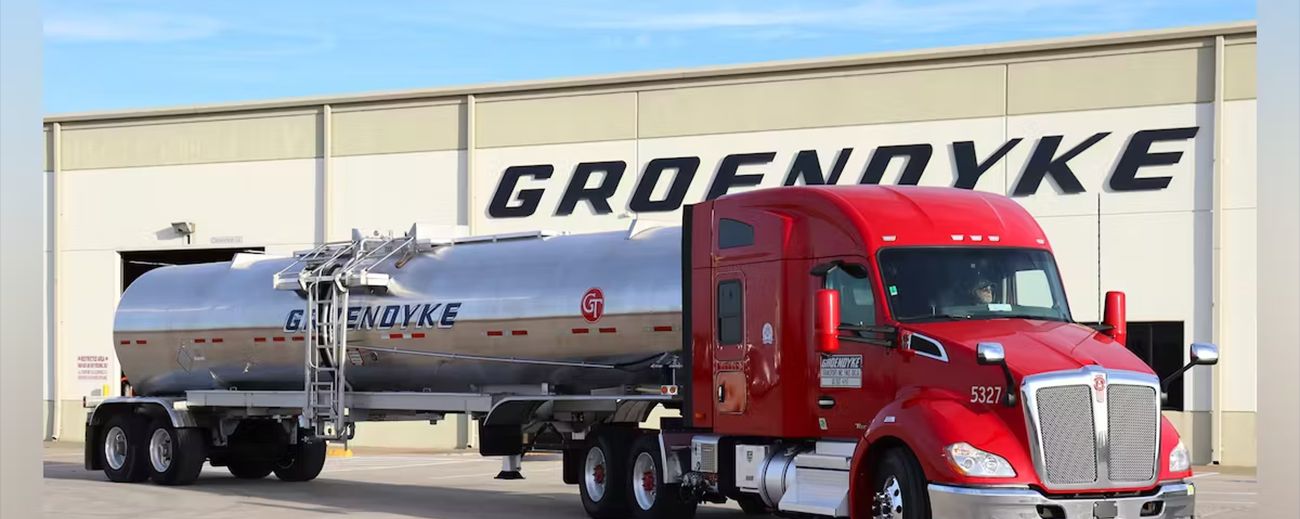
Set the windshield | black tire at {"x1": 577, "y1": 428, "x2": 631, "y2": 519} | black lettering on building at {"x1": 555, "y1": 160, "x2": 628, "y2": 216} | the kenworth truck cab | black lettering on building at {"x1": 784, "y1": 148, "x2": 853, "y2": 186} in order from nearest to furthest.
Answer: the kenworth truck cab, the windshield, black tire at {"x1": 577, "y1": 428, "x2": 631, "y2": 519}, black lettering on building at {"x1": 784, "y1": 148, "x2": 853, "y2": 186}, black lettering on building at {"x1": 555, "y1": 160, "x2": 628, "y2": 216}

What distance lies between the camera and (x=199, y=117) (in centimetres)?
3772

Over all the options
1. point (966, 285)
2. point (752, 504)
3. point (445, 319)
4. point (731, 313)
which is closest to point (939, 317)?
point (966, 285)

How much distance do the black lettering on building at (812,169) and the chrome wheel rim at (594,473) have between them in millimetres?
13690

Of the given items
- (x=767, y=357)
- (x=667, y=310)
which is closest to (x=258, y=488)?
(x=667, y=310)

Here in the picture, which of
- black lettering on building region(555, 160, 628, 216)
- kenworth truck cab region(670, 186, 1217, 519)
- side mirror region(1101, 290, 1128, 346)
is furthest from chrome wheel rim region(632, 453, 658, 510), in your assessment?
black lettering on building region(555, 160, 628, 216)

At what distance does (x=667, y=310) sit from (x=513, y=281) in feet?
9.07

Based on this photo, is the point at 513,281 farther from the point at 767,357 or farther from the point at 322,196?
the point at 322,196

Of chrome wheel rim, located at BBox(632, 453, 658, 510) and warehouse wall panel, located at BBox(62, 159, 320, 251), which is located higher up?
warehouse wall panel, located at BBox(62, 159, 320, 251)

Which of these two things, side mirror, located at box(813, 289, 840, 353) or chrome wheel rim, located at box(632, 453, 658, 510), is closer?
side mirror, located at box(813, 289, 840, 353)

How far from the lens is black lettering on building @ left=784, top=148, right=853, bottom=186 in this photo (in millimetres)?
31438

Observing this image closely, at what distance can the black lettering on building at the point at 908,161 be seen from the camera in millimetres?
30875

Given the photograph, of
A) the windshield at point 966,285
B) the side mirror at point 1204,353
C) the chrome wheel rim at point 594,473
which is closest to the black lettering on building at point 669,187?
the chrome wheel rim at point 594,473

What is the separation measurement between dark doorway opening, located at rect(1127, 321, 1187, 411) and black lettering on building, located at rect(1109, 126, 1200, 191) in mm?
2479

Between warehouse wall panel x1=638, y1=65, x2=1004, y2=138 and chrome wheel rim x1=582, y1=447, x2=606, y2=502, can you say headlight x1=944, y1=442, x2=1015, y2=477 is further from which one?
→ warehouse wall panel x1=638, y1=65, x2=1004, y2=138
